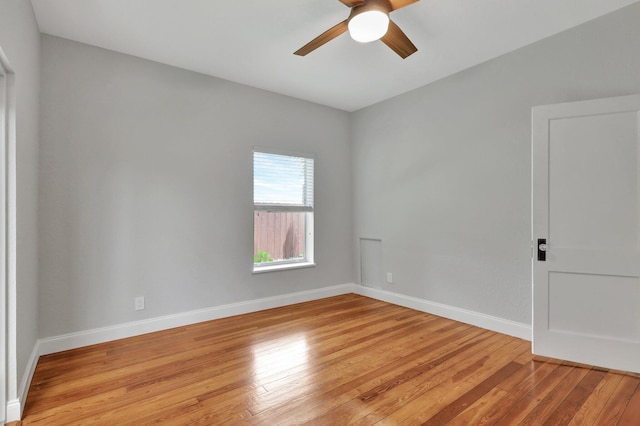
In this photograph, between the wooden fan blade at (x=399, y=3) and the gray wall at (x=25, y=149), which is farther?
the wooden fan blade at (x=399, y=3)

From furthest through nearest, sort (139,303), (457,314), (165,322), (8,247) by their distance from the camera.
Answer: (457,314) → (165,322) → (139,303) → (8,247)

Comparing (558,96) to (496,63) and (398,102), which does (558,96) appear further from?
(398,102)

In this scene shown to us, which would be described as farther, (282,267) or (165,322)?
(282,267)

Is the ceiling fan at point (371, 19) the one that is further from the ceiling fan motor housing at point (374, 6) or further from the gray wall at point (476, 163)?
the gray wall at point (476, 163)

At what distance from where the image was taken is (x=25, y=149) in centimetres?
217

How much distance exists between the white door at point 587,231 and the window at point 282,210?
272 cm

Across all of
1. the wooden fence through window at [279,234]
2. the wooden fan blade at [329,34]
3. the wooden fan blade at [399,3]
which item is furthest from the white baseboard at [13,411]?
the wooden fan blade at [399,3]

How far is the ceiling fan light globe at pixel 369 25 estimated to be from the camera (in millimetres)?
2055

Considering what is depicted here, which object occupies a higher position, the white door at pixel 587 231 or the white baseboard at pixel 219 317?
the white door at pixel 587 231

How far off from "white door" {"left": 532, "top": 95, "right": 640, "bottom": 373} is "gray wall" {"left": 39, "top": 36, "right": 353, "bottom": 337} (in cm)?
283

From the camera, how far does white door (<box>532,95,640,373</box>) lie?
236 centimetres

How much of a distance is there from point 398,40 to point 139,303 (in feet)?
11.1

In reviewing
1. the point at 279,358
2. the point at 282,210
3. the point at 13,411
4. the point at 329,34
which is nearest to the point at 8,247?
the point at 13,411

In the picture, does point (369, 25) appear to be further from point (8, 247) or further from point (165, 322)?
point (165, 322)
